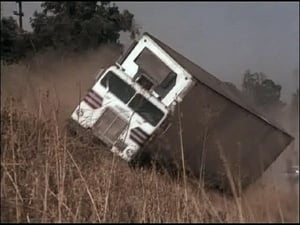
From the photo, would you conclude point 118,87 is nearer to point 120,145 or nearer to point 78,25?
point 120,145

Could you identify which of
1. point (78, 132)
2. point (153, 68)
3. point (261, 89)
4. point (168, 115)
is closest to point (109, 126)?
point (168, 115)

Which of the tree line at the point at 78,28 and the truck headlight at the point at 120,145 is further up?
the truck headlight at the point at 120,145

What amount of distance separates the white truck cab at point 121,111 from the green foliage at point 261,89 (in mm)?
5049

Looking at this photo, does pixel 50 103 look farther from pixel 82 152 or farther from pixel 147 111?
pixel 147 111

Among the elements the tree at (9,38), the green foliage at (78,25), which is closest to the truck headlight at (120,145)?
the tree at (9,38)

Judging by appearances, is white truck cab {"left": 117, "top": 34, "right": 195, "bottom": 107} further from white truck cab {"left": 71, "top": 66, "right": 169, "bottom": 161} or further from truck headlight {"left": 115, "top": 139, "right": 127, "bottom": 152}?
truck headlight {"left": 115, "top": 139, "right": 127, "bottom": 152}

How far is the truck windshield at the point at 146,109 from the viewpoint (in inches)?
441

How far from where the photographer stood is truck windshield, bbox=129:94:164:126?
11.2 m

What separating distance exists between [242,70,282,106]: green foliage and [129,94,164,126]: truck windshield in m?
5.04

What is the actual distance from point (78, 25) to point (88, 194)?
16896 millimetres

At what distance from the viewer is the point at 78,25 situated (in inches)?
846

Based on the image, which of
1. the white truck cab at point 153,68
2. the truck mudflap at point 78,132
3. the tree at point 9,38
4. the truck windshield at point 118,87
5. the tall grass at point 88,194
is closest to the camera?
the tall grass at point 88,194

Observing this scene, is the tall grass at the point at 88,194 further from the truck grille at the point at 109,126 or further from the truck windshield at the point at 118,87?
the truck windshield at the point at 118,87

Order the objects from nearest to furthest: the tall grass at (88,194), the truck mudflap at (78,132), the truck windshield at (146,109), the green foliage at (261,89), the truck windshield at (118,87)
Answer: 1. the tall grass at (88,194)
2. the truck mudflap at (78,132)
3. the truck windshield at (146,109)
4. the truck windshield at (118,87)
5. the green foliage at (261,89)
